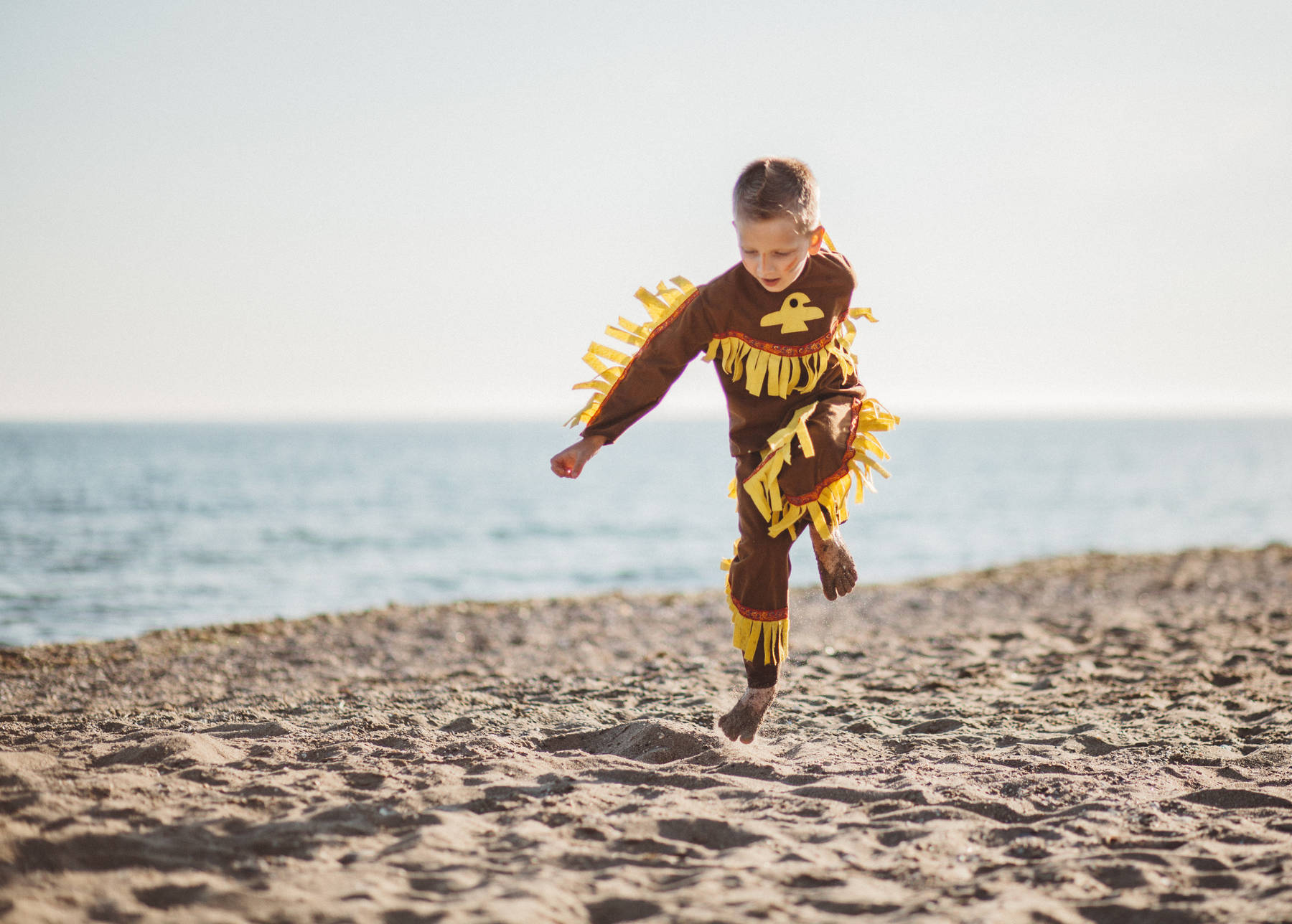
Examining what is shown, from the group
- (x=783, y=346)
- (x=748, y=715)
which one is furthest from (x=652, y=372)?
(x=748, y=715)

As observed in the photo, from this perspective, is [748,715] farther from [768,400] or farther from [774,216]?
[774,216]

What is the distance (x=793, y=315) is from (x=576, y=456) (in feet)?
3.16

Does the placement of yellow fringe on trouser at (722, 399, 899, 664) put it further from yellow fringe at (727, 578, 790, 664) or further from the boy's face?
the boy's face

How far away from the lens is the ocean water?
14312 mm

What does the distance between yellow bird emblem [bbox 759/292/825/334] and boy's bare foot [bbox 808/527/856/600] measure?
2.54 feet

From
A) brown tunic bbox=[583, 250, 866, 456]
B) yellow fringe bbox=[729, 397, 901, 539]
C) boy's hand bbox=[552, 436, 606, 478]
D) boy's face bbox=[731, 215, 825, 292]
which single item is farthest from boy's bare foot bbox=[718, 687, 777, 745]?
boy's face bbox=[731, 215, 825, 292]

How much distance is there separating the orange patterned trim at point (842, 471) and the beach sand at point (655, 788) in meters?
1.00

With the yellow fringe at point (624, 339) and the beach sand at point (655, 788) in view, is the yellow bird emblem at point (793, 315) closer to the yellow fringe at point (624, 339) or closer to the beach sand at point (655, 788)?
the yellow fringe at point (624, 339)

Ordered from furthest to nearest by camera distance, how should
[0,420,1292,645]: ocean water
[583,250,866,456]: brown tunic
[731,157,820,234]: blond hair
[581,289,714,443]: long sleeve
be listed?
[0,420,1292,645]: ocean water, [581,289,714,443]: long sleeve, [583,250,866,456]: brown tunic, [731,157,820,234]: blond hair

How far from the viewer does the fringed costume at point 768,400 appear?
360 cm

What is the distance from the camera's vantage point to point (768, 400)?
3682 millimetres

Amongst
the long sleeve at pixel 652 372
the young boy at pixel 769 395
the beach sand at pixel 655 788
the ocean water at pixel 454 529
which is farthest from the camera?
the ocean water at pixel 454 529

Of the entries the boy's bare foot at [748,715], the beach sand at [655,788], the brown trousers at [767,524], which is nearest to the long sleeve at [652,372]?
the brown trousers at [767,524]

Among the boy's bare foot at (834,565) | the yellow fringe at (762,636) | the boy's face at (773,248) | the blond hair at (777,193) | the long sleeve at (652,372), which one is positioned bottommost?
the yellow fringe at (762,636)
